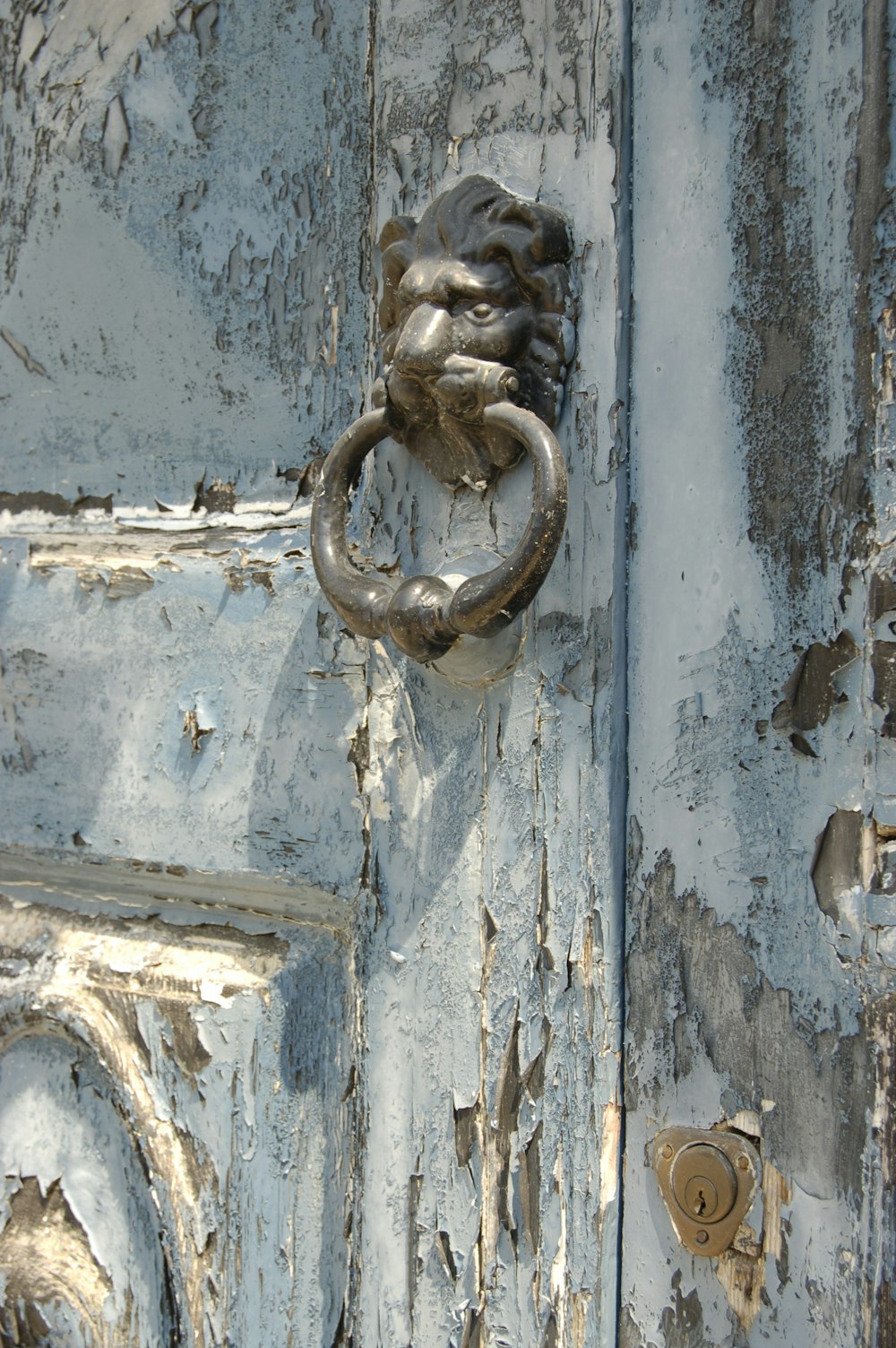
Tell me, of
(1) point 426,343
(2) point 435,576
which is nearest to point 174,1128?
(2) point 435,576

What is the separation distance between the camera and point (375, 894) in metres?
0.57

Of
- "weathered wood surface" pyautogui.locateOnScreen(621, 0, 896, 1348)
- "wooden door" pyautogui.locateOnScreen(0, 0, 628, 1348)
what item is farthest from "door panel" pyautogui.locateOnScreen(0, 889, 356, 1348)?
"weathered wood surface" pyautogui.locateOnScreen(621, 0, 896, 1348)

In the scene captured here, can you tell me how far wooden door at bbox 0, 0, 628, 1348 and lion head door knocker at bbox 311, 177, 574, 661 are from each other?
0.02 metres

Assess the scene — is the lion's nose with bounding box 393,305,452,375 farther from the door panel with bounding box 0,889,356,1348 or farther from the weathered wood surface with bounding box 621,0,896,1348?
the door panel with bounding box 0,889,356,1348

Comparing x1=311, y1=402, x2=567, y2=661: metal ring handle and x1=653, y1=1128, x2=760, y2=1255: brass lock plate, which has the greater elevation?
x1=311, y1=402, x2=567, y2=661: metal ring handle

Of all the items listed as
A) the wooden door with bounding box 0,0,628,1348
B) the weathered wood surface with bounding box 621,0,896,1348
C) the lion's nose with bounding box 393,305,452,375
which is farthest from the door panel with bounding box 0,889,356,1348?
the lion's nose with bounding box 393,305,452,375

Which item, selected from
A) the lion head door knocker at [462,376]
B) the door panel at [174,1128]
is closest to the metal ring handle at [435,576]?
the lion head door knocker at [462,376]

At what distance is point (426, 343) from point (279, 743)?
248 millimetres

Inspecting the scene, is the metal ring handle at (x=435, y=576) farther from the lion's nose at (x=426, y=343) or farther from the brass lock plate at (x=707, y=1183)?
the brass lock plate at (x=707, y=1183)

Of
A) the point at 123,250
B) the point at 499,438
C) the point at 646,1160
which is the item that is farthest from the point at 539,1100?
the point at 123,250

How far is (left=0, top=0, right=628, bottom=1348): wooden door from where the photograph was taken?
0.51m

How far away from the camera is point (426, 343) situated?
50 cm

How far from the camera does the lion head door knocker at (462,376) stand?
0.48 m

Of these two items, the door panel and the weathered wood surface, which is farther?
the door panel
